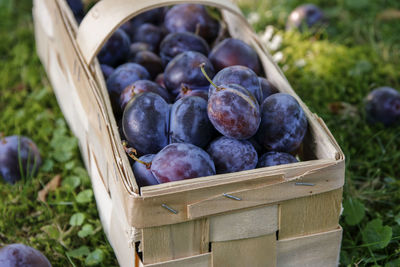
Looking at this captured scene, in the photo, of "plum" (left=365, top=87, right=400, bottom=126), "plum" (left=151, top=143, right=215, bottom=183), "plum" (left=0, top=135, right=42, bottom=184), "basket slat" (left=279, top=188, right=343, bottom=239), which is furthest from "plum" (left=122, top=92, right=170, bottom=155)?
"plum" (left=365, top=87, right=400, bottom=126)

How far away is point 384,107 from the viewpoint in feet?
6.12

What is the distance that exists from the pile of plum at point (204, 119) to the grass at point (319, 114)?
15.3 inches

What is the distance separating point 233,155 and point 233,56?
0.47 metres

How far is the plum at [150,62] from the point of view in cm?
166

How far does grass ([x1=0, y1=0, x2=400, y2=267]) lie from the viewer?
4.75ft

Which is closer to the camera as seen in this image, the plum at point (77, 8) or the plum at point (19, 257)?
the plum at point (19, 257)

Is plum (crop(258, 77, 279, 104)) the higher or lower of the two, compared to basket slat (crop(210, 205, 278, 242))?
higher

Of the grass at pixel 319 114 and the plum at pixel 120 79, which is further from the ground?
the plum at pixel 120 79

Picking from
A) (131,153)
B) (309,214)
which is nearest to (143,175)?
(131,153)

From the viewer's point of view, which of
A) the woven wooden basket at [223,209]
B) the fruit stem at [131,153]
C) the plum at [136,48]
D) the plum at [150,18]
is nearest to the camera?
the woven wooden basket at [223,209]

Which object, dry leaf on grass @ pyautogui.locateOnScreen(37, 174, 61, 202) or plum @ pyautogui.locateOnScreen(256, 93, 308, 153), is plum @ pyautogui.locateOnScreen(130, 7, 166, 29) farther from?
plum @ pyautogui.locateOnScreen(256, 93, 308, 153)

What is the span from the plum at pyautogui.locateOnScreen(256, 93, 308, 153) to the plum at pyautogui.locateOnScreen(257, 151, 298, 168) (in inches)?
1.3

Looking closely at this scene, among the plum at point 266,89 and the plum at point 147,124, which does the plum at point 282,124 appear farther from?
the plum at point 147,124

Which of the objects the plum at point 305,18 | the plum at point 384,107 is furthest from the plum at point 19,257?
the plum at point 305,18
